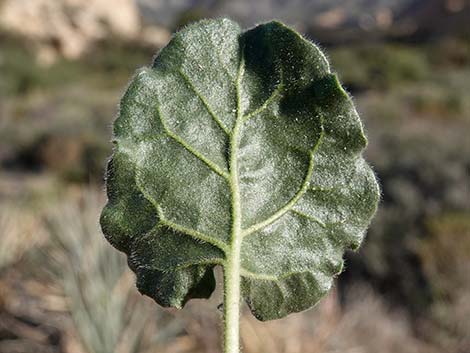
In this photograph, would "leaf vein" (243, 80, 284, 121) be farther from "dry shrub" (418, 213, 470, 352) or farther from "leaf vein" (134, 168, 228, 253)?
"dry shrub" (418, 213, 470, 352)

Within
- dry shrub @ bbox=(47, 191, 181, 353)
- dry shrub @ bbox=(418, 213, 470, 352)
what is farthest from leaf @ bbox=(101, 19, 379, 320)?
dry shrub @ bbox=(418, 213, 470, 352)

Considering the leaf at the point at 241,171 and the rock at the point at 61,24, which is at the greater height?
the rock at the point at 61,24

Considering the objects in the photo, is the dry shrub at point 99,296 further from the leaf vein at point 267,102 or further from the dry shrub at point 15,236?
the leaf vein at point 267,102

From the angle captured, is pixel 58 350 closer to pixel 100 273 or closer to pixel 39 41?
pixel 100 273

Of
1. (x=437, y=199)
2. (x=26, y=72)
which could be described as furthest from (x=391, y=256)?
(x=26, y=72)

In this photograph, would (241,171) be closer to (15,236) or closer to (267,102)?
(267,102)

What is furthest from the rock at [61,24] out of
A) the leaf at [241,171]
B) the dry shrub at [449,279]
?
the leaf at [241,171]

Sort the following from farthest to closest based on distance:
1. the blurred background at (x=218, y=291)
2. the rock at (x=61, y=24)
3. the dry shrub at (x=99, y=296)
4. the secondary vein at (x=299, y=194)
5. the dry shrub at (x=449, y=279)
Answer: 1. the rock at (x=61, y=24)
2. the dry shrub at (x=449, y=279)
3. the blurred background at (x=218, y=291)
4. the dry shrub at (x=99, y=296)
5. the secondary vein at (x=299, y=194)

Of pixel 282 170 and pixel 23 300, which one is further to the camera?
pixel 23 300

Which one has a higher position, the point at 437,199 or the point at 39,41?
the point at 39,41
